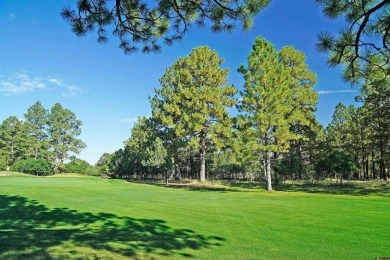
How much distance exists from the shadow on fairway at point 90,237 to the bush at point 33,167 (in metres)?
49.1

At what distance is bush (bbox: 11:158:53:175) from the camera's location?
179 ft

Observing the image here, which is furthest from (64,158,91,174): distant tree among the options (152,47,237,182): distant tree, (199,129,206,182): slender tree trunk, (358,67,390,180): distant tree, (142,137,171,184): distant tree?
(358,67,390,180): distant tree

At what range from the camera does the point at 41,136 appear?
210 feet

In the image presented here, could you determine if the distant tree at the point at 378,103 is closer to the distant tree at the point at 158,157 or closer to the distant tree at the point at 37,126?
the distant tree at the point at 158,157

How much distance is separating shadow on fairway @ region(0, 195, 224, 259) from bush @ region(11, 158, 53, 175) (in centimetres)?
4915

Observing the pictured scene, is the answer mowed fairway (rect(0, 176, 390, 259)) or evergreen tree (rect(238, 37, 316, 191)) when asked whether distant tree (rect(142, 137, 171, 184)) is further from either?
mowed fairway (rect(0, 176, 390, 259))

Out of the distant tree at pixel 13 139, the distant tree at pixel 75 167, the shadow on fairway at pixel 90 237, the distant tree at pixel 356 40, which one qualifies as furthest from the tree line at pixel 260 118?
the distant tree at pixel 13 139

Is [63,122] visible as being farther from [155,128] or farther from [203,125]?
[203,125]

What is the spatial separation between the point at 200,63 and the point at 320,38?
29832 mm

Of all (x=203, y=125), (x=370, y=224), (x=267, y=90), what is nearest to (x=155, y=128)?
(x=203, y=125)

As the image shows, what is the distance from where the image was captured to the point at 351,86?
5.90 m

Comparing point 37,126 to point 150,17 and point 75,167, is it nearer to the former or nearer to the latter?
point 75,167

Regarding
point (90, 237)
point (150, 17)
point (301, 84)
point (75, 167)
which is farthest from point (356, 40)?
point (75, 167)

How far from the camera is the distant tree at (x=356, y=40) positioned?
4941 millimetres
